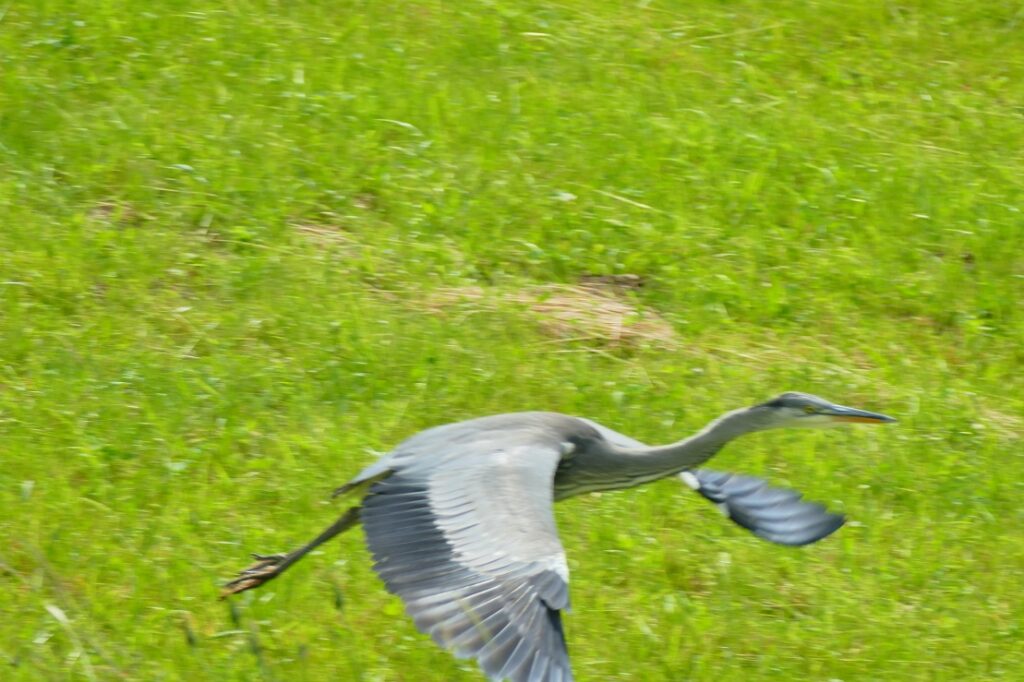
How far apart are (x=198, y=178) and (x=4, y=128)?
107 centimetres

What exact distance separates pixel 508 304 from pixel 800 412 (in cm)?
257

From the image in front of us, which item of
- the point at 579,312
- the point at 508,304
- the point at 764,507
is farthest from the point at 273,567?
the point at 579,312

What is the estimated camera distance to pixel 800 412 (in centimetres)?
583

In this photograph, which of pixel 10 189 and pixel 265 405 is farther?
pixel 10 189

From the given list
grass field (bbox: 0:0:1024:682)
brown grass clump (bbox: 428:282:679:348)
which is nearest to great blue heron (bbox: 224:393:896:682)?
grass field (bbox: 0:0:1024:682)

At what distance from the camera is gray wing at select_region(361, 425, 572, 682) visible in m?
4.51

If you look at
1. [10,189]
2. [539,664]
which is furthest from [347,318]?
[539,664]

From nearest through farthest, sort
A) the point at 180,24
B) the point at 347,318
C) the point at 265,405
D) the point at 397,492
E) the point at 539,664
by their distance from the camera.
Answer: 1. the point at 539,664
2. the point at 397,492
3. the point at 265,405
4. the point at 347,318
5. the point at 180,24

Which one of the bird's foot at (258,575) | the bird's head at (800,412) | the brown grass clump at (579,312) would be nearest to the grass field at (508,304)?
the brown grass clump at (579,312)

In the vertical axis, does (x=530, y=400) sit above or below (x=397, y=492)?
below

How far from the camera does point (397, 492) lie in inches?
212

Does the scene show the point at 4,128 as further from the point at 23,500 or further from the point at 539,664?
the point at 539,664

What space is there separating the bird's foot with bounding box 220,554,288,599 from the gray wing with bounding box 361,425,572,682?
1.71 ft

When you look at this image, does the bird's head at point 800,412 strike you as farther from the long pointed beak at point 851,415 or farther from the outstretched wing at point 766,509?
the outstretched wing at point 766,509
